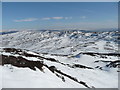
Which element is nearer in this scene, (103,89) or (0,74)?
(0,74)

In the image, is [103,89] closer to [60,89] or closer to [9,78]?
[60,89]

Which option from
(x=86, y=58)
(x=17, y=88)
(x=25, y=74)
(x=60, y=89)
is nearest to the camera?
(x=17, y=88)

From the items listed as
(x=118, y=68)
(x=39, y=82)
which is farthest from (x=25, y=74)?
(x=118, y=68)

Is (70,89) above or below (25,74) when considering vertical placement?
below

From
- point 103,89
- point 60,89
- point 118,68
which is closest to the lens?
point 60,89

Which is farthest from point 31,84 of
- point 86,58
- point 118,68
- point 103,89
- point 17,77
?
point 86,58

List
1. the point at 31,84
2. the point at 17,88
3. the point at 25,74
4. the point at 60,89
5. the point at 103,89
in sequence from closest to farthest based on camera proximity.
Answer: the point at 17,88 → the point at 31,84 → the point at 60,89 → the point at 25,74 → the point at 103,89

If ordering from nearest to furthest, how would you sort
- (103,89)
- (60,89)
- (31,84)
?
(31,84) < (60,89) < (103,89)

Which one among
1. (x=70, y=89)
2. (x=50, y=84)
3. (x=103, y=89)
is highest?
(x=50, y=84)

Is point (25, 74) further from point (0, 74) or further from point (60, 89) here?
point (60, 89)
